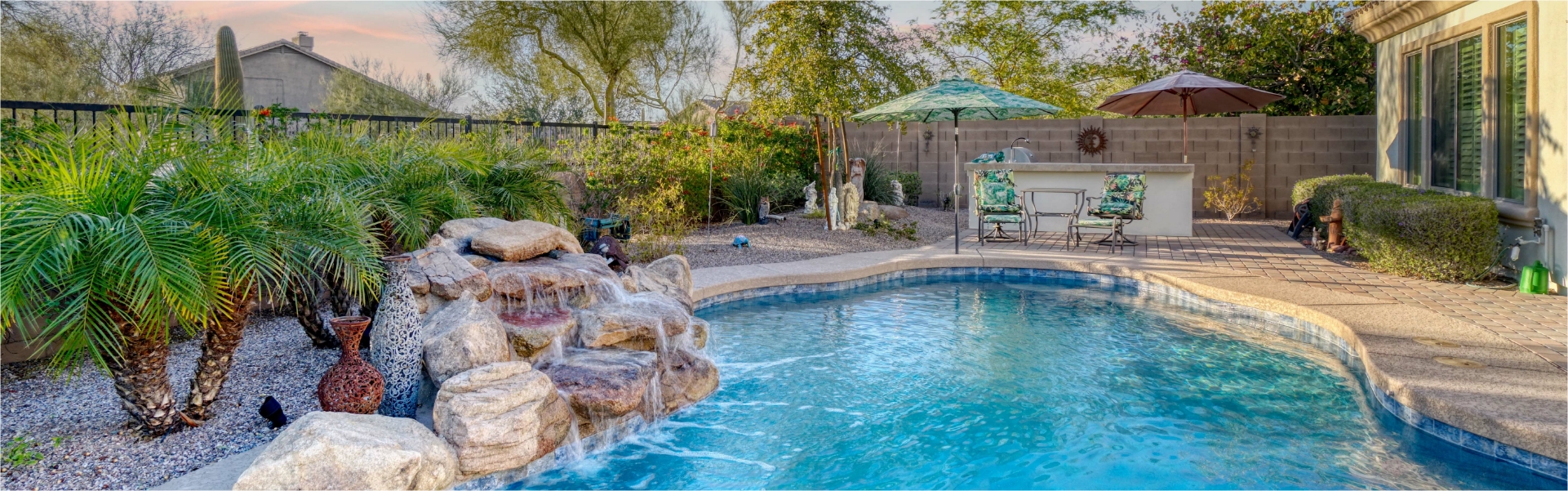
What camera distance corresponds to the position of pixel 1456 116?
7836 millimetres

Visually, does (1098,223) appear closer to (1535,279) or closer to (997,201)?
(997,201)

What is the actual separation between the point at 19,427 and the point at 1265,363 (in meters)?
5.93

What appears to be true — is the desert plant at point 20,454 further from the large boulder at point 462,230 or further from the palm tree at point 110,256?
the large boulder at point 462,230

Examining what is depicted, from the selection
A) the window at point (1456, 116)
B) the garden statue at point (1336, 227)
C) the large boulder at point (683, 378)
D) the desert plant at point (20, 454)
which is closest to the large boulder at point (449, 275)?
the large boulder at point (683, 378)

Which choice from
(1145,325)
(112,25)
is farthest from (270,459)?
(112,25)

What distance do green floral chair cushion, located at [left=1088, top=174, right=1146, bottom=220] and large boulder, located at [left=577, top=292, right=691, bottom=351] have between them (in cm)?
584

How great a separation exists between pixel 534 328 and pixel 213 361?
133 cm

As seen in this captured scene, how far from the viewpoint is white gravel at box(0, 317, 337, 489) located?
3111 mm

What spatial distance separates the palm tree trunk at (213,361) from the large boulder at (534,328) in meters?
1.08

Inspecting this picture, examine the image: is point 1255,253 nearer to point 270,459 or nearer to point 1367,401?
point 1367,401

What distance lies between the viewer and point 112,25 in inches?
718

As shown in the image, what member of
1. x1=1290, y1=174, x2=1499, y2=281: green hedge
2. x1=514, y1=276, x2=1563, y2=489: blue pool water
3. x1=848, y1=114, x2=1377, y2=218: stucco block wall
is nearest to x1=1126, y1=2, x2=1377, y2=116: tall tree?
x1=848, y1=114, x2=1377, y2=218: stucco block wall

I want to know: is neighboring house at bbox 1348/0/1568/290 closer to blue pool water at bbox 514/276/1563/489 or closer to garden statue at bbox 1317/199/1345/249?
garden statue at bbox 1317/199/1345/249

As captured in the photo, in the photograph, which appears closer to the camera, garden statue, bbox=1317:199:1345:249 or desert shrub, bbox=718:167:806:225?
garden statue, bbox=1317:199:1345:249
